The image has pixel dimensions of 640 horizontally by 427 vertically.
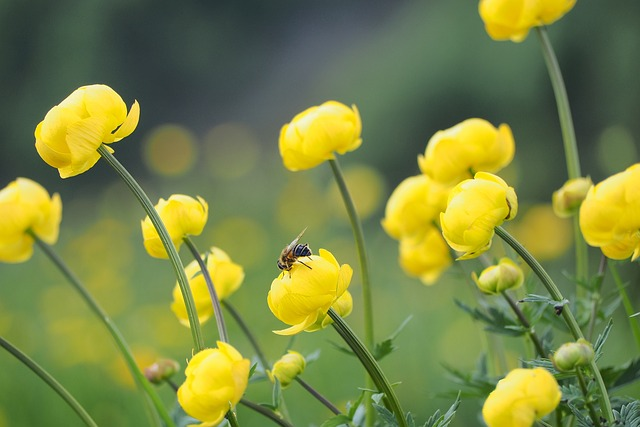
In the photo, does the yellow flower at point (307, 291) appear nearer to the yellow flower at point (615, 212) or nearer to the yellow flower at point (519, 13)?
the yellow flower at point (615, 212)

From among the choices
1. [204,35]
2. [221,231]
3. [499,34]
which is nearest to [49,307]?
[221,231]

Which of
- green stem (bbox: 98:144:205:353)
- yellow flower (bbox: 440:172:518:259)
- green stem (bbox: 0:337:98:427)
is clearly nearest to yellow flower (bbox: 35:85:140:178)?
green stem (bbox: 98:144:205:353)

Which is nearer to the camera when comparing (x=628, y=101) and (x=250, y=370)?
(x=250, y=370)

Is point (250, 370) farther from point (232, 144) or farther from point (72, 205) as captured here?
point (72, 205)

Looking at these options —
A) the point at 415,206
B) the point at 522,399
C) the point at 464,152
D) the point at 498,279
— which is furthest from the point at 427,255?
the point at 522,399

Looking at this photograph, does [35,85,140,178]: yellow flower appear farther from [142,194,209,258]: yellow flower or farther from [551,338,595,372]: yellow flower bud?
[551,338,595,372]: yellow flower bud

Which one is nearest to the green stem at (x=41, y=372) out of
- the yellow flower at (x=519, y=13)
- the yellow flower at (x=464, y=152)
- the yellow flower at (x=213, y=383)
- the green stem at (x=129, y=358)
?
the green stem at (x=129, y=358)
